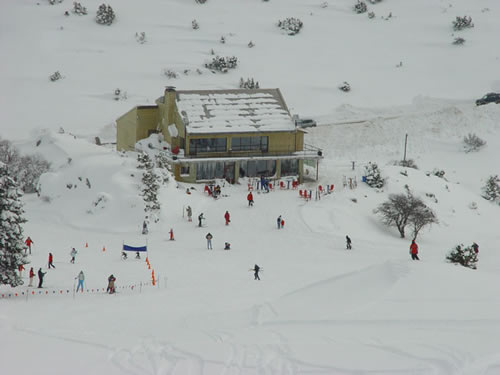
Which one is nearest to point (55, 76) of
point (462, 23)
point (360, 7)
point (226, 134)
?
point (226, 134)

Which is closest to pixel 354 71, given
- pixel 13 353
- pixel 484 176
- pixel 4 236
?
pixel 484 176

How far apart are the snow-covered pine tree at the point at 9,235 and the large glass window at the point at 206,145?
2252 cm

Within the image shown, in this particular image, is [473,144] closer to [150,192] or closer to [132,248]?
[150,192]

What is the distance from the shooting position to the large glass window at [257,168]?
161 ft

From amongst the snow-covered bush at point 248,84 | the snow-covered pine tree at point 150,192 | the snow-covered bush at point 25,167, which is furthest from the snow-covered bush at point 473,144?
the snow-covered bush at point 25,167

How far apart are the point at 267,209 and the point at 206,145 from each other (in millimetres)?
9094

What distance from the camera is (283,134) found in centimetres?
5019

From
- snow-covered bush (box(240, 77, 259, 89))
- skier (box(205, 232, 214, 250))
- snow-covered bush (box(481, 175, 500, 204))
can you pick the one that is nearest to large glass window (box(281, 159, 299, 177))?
snow-covered bush (box(481, 175, 500, 204))

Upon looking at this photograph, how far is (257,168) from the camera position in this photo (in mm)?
49594

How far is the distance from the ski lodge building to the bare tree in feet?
32.2

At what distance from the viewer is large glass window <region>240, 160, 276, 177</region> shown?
49188 mm

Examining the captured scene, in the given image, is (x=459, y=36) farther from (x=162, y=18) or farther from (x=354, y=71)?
(x=162, y=18)

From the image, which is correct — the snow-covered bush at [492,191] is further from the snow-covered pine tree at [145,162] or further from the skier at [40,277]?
the skier at [40,277]

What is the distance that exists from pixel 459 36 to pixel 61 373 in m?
81.9
